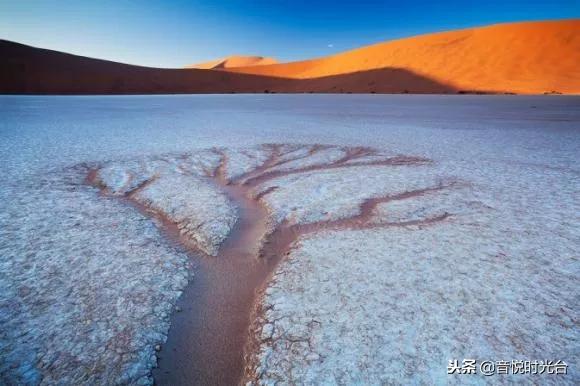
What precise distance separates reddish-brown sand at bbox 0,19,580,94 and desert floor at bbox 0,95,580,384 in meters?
23.3

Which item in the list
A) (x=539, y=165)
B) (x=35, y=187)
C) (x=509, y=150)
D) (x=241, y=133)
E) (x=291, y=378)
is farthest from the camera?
(x=241, y=133)

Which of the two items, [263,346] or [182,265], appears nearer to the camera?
[263,346]

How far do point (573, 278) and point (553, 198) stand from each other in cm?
88

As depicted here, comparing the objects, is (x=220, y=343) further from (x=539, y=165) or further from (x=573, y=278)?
(x=539, y=165)

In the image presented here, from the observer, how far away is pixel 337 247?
1314mm

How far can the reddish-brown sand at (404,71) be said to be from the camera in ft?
77.6

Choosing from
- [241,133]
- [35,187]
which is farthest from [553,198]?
[241,133]

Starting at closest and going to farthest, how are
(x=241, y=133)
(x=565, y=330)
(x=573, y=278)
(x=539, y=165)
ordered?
(x=565, y=330), (x=573, y=278), (x=539, y=165), (x=241, y=133)

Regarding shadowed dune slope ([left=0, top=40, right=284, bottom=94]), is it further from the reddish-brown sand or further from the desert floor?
the desert floor

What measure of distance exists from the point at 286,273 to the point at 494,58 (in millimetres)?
34160

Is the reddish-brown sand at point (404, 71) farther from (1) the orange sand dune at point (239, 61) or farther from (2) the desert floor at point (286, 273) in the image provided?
(1) the orange sand dune at point (239, 61)

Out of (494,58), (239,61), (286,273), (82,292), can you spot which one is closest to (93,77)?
(82,292)

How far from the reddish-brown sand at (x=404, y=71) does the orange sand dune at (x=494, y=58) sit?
0.06 m

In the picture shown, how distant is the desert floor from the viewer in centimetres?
81
